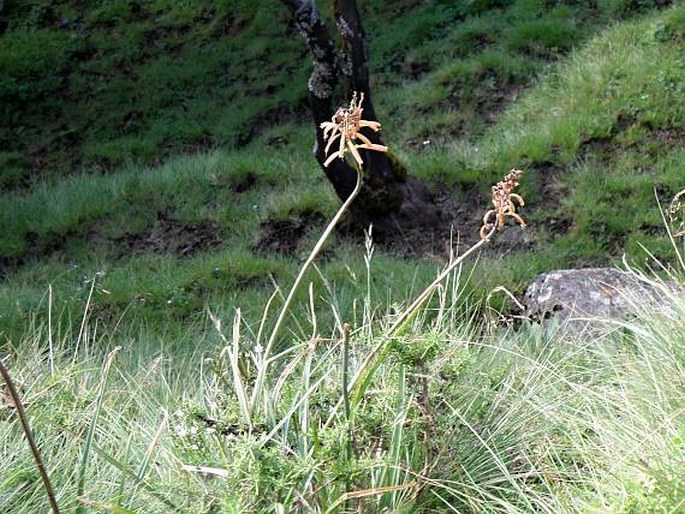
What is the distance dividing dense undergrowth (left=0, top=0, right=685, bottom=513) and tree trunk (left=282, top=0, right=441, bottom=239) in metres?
0.34

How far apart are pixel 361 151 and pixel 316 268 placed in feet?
14.2

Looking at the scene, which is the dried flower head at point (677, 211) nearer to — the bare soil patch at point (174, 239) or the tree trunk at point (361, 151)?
the tree trunk at point (361, 151)

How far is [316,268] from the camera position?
14.4 feet

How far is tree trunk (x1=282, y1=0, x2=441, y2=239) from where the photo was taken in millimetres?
8352

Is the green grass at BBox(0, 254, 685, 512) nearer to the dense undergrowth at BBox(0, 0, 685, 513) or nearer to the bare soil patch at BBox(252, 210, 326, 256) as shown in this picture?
the dense undergrowth at BBox(0, 0, 685, 513)

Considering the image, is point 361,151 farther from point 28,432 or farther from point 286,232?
point 28,432

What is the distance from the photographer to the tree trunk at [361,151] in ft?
27.4

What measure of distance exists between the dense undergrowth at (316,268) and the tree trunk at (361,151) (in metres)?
0.34

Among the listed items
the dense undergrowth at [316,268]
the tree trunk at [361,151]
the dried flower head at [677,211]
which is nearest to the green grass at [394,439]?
the dense undergrowth at [316,268]

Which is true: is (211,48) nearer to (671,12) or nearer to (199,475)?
(671,12)

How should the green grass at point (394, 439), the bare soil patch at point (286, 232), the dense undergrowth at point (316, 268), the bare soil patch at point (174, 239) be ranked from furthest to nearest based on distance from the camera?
the bare soil patch at point (174, 239) → the bare soil patch at point (286, 232) → the dense undergrowth at point (316, 268) → the green grass at point (394, 439)

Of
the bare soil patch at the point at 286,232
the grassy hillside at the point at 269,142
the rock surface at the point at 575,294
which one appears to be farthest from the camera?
the bare soil patch at the point at 286,232

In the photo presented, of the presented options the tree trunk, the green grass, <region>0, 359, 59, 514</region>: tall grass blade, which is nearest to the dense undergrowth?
the green grass

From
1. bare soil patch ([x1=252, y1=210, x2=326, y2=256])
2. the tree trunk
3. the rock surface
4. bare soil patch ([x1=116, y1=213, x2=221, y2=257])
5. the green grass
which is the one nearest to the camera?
the green grass
